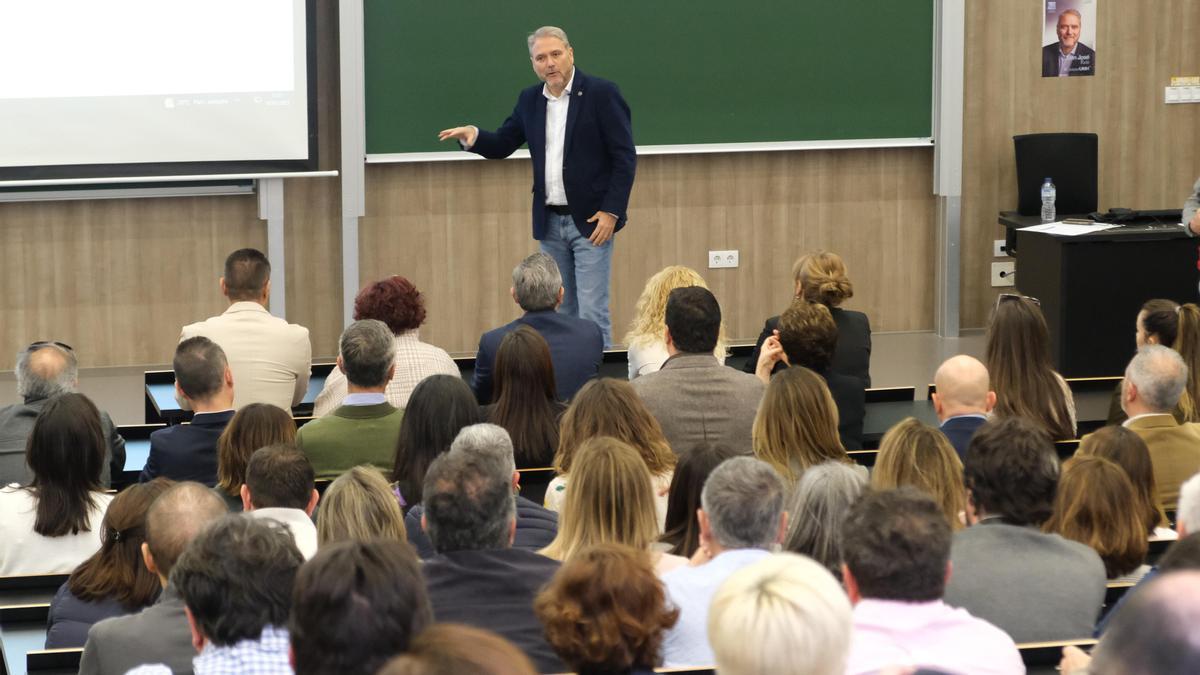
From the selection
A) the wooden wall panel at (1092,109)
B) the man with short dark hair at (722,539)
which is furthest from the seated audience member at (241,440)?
the wooden wall panel at (1092,109)

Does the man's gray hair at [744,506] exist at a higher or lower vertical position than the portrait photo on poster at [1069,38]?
lower

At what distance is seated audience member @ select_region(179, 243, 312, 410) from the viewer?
17.0ft

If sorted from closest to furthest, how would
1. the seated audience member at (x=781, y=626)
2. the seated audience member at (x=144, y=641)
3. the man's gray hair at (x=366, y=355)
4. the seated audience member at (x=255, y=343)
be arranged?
the seated audience member at (x=781, y=626)
the seated audience member at (x=144, y=641)
the man's gray hair at (x=366, y=355)
the seated audience member at (x=255, y=343)

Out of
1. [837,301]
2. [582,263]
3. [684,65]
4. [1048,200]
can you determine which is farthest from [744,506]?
[1048,200]

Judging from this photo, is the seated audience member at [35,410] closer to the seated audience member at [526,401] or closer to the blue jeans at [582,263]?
the seated audience member at [526,401]

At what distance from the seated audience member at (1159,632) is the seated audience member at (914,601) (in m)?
0.98

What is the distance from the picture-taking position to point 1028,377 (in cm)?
462

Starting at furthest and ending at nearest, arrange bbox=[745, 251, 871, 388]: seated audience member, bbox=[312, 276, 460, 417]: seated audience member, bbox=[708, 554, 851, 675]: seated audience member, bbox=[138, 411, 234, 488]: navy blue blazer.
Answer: bbox=[745, 251, 871, 388]: seated audience member
bbox=[312, 276, 460, 417]: seated audience member
bbox=[138, 411, 234, 488]: navy blue blazer
bbox=[708, 554, 851, 675]: seated audience member

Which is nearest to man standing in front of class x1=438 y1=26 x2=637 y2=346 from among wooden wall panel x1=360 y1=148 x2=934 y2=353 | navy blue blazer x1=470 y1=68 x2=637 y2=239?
navy blue blazer x1=470 y1=68 x2=637 y2=239

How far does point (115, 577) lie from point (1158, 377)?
2.69 metres

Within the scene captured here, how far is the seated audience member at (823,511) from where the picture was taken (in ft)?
10.0

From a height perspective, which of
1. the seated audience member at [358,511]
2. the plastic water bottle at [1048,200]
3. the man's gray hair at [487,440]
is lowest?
the seated audience member at [358,511]

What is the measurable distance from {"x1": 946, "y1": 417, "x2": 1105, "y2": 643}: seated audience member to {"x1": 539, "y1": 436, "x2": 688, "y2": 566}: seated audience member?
2.10ft

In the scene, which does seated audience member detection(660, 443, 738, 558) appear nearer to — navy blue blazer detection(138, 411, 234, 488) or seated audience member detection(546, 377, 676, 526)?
seated audience member detection(546, 377, 676, 526)
